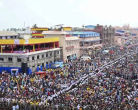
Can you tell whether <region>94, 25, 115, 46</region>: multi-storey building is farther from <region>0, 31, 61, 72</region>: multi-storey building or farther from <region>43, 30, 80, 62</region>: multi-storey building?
<region>0, 31, 61, 72</region>: multi-storey building

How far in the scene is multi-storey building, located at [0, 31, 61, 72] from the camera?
35.4 m

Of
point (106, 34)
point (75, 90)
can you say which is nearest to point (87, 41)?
point (106, 34)

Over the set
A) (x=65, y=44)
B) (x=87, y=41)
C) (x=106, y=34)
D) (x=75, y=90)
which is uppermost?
(x=106, y=34)

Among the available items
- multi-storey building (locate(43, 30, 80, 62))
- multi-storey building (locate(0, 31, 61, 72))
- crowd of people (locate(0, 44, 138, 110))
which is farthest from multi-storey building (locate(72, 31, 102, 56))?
crowd of people (locate(0, 44, 138, 110))

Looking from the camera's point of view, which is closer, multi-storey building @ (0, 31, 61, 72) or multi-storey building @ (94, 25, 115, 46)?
multi-storey building @ (0, 31, 61, 72)

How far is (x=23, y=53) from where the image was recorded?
35062 millimetres

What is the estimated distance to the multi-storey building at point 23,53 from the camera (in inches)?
1394

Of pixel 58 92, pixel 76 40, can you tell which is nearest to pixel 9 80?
pixel 58 92

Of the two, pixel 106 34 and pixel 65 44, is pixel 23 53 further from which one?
pixel 106 34

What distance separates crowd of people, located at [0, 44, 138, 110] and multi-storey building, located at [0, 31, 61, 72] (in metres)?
4.49

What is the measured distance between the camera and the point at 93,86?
26000mm

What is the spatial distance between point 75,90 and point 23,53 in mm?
12350

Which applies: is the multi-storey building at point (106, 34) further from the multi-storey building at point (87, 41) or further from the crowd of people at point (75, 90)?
the crowd of people at point (75, 90)

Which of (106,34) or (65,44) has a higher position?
(106,34)
